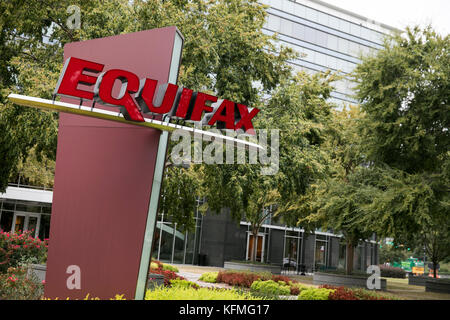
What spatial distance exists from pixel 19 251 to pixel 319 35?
40400 millimetres

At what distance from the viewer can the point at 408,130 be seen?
64.4 ft

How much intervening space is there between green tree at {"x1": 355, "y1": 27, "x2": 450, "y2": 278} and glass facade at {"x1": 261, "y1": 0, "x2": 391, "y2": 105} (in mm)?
23995

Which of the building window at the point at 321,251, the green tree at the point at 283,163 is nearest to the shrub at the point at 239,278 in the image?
the green tree at the point at 283,163

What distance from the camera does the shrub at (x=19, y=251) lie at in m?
15.2

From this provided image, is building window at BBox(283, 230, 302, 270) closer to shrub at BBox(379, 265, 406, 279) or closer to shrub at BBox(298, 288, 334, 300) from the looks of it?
shrub at BBox(379, 265, 406, 279)

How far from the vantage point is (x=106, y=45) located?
957 cm

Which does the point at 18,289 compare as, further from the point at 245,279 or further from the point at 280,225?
the point at 280,225

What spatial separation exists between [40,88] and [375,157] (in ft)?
47.5

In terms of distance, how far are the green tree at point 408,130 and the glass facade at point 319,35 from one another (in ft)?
78.7

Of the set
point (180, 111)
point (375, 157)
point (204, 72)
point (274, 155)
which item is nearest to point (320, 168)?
point (274, 155)

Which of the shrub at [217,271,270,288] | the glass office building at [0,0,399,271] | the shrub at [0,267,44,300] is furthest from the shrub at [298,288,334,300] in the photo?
the shrub at [0,267,44,300]

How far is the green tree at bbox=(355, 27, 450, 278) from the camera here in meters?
18.0

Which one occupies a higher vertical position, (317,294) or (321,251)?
(321,251)

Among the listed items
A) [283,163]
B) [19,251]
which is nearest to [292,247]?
[283,163]
